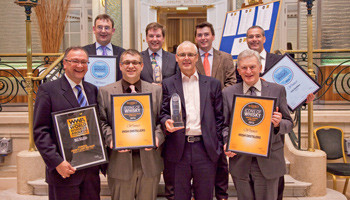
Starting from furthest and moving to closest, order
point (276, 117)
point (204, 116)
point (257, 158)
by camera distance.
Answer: point (204, 116) < point (257, 158) < point (276, 117)

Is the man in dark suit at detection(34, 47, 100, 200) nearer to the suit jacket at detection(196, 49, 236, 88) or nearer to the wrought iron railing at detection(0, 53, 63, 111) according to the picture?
the suit jacket at detection(196, 49, 236, 88)

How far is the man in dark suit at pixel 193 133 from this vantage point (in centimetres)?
253

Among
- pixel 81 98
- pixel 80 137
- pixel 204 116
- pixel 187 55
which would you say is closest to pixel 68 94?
pixel 81 98

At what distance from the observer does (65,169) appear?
223 cm

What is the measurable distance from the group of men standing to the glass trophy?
0.14 feet

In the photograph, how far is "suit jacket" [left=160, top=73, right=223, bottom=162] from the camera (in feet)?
8.29

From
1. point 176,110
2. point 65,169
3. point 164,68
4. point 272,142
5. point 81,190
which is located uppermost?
point 164,68

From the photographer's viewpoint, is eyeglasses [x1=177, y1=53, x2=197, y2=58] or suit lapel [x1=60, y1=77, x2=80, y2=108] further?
eyeglasses [x1=177, y1=53, x2=197, y2=58]

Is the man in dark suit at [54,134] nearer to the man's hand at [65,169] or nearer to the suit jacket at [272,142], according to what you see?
the man's hand at [65,169]

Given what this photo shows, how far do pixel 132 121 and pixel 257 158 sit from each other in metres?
0.98

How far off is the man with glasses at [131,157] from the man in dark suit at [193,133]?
0.12m

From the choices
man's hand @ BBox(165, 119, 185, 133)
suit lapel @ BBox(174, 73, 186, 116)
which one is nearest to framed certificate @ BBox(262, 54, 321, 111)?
suit lapel @ BBox(174, 73, 186, 116)

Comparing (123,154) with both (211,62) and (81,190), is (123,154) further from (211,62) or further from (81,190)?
(211,62)

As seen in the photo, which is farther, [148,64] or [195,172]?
[148,64]
